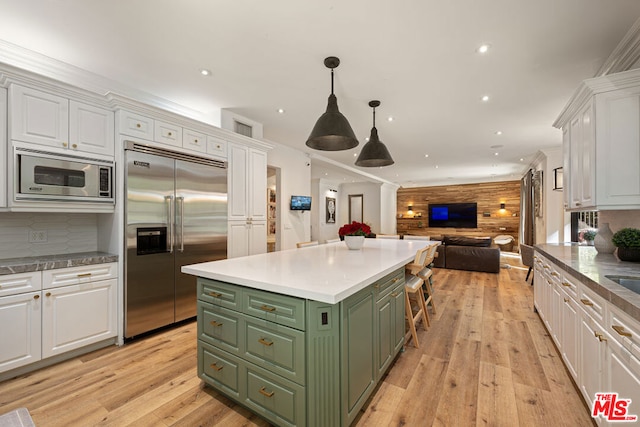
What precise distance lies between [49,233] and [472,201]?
38.1ft

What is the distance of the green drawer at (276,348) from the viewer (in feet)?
4.83

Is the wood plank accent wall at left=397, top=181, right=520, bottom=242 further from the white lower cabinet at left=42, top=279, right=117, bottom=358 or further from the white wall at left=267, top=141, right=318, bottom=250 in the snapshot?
the white lower cabinet at left=42, top=279, right=117, bottom=358

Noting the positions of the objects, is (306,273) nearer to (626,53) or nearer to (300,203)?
(626,53)

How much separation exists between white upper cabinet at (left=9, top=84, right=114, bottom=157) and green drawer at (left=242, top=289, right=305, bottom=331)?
2231 millimetres

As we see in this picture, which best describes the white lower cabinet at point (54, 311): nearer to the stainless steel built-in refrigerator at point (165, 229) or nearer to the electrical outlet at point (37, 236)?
the stainless steel built-in refrigerator at point (165, 229)

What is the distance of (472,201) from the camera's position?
10.6m

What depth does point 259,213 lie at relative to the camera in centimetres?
419

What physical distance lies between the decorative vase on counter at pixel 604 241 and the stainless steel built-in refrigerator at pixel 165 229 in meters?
4.11

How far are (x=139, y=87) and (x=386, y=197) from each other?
31.6 feet

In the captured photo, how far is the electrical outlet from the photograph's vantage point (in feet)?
8.57

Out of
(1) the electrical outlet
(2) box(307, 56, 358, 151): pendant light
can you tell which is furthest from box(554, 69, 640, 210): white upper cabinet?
(1) the electrical outlet

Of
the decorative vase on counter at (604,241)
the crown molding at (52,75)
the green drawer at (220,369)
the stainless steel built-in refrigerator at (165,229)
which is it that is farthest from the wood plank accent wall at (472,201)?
the green drawer at (220,369)

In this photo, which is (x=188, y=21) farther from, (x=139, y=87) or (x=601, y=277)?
(x=601, y=277)

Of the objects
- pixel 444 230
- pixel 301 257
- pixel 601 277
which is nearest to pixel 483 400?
pixel 601 277
